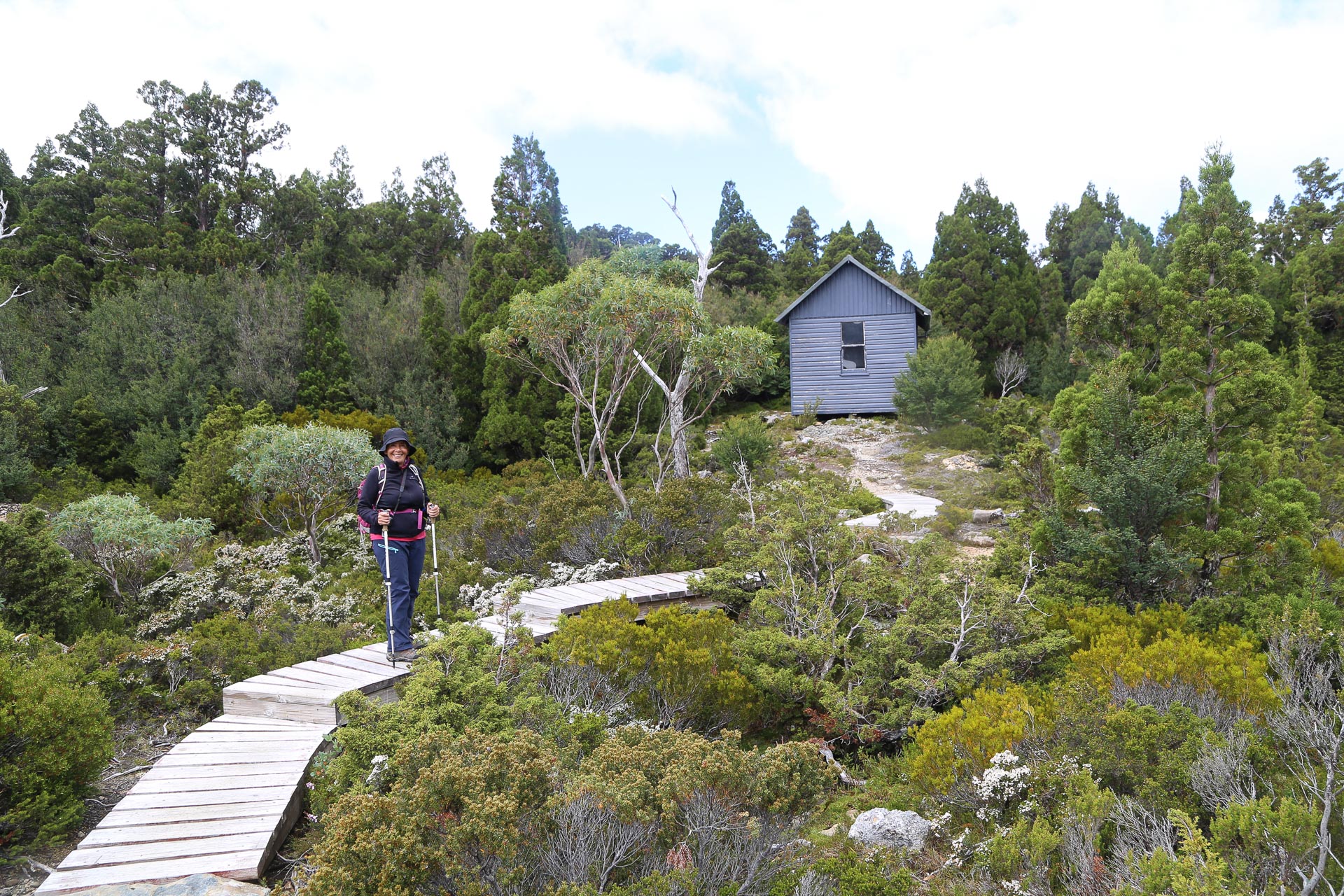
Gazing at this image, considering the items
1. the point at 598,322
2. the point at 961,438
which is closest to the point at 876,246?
the point at 961,438

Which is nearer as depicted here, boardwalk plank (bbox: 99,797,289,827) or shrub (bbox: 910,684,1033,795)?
boardwalk plank (bbox: 99,797,289,827)

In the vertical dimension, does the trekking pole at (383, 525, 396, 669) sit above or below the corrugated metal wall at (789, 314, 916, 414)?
below

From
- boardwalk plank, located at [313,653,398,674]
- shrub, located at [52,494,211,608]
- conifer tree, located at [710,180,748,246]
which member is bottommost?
boardwalk plank, located at [313,653,398,674]

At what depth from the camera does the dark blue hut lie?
67.3ft

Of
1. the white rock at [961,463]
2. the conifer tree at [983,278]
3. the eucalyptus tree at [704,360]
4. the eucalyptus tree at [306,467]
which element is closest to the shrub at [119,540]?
the eucalyptus tree at [306,467]

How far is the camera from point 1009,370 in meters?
23.3

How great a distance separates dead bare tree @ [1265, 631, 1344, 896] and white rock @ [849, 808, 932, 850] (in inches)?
53.0

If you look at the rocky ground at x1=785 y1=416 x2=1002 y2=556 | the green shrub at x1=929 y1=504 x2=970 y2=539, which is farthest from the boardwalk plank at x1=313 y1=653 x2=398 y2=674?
the green shrub at x1=929 y1=504 x2=970 y2=539

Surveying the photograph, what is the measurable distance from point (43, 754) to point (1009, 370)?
24.3 meters

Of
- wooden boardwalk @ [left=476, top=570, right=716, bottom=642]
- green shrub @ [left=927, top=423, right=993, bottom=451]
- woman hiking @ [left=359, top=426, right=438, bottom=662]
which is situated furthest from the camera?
green shrub @ [left=927, top=423, right=993, bottom=451]

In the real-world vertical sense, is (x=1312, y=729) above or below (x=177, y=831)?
above

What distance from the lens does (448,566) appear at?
7895 millimetres

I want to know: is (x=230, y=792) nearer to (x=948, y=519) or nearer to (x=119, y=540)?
(x=119, y=540)

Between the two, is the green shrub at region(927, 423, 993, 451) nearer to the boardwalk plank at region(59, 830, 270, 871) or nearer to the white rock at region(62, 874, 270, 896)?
the boardwalk plank at region(59, 830, 270, 871)
